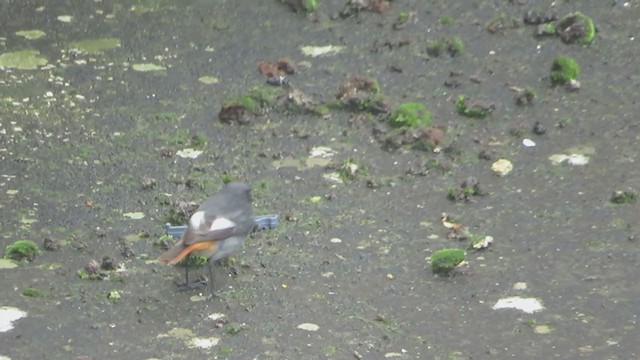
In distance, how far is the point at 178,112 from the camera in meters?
5.29

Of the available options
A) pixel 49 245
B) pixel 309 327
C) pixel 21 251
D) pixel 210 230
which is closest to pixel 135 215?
pixel 49 245

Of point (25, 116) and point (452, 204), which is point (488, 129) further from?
point (25, 116)

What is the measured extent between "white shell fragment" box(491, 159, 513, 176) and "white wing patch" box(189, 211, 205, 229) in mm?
1356

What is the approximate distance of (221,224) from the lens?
160 inches

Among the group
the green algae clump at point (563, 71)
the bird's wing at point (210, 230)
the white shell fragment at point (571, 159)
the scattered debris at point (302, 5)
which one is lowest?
the bird's wing at point (210, 230)

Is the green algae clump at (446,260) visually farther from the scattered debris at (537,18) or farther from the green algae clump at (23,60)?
the green algae clump at (23,60)

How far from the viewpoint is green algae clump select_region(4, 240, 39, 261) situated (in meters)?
4.24

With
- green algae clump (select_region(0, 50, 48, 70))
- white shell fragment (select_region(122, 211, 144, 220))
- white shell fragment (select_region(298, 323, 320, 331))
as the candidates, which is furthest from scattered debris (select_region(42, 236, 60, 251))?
green algae clump (select_region(0, 50, 48, 70))

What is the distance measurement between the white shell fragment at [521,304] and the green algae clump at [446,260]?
0.75ft

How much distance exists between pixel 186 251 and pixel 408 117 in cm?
153

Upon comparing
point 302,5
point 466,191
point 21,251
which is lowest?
point 21,251

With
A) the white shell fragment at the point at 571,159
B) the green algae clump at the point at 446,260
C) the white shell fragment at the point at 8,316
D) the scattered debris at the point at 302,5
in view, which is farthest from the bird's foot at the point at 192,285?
the scattered debris at the point at 302,5

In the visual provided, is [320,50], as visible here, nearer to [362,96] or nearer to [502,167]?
[362,96]

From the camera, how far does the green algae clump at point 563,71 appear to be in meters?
5.42
